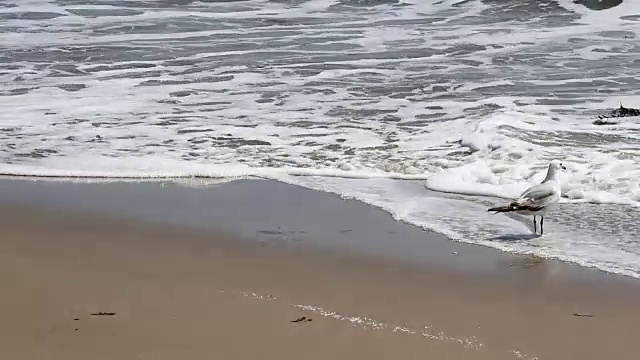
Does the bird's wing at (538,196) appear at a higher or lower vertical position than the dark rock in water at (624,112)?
higher

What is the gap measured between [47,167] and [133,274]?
2819 mm

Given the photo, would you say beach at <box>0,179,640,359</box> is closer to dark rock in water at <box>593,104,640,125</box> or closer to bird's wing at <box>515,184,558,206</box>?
bird's wing at <box>515,184,558,206</box>

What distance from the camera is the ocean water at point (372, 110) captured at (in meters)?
Answer: 5.96

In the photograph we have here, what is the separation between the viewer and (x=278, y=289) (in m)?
4.21

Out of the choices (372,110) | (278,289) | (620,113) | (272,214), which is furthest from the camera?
(372,110)

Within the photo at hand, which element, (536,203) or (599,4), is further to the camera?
(599,4)

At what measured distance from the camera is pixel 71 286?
13.8 ft

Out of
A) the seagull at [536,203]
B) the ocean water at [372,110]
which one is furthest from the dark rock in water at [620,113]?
the seagull at [536,203]

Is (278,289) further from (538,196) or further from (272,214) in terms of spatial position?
(538,196)

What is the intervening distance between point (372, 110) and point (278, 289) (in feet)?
17.2

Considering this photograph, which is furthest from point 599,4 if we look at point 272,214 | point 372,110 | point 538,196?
point 272,214

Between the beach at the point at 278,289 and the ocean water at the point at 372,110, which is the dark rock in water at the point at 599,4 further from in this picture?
the beach at the point at 278,289

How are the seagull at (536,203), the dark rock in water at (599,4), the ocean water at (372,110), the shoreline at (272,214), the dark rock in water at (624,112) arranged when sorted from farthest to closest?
the dark rock in water at (599,4), the dark rock in water at (624,112), the ocean water at (372,110), the seagull at (536,203), the shoreline at (272,214)

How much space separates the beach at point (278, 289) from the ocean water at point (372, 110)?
0.47 m
